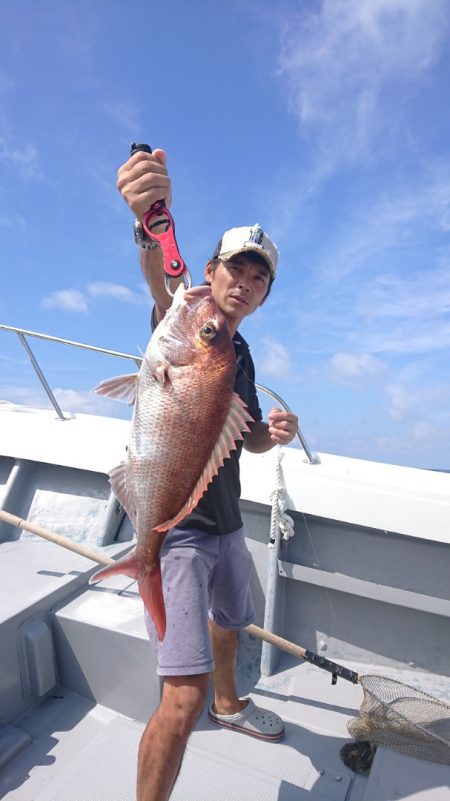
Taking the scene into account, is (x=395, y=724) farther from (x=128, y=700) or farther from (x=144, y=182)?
(x=144, y=182)

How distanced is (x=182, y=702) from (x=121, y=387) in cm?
147

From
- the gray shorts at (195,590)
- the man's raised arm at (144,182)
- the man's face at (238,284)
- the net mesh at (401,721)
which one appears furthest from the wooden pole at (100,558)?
the man's raised arm at (144,182)

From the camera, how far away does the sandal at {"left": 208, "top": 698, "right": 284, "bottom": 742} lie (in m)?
3.21

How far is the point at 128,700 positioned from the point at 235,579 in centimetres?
125

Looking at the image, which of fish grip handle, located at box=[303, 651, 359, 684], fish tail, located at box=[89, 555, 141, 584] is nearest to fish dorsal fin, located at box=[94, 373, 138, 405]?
fish tail, located at box=[89, 555, 141, 584]

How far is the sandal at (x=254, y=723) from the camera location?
10.5ft

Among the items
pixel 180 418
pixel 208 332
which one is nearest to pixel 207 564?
pixel 180 418

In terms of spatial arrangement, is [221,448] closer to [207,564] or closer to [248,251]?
[207,564]

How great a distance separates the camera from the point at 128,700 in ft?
10.7

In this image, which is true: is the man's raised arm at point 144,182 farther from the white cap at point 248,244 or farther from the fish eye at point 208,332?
the white cap at point 248,244

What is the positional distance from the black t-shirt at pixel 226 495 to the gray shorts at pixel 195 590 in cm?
5

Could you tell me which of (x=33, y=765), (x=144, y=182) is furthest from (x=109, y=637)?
(x=144, y=182)

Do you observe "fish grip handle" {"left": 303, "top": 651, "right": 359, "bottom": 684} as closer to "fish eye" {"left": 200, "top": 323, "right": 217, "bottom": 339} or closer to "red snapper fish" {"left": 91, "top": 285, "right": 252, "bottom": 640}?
"red snapper fish" {"left": 91, "top": 285, "right": 252, "bottom": 640}

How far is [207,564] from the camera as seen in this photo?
8.57ft
